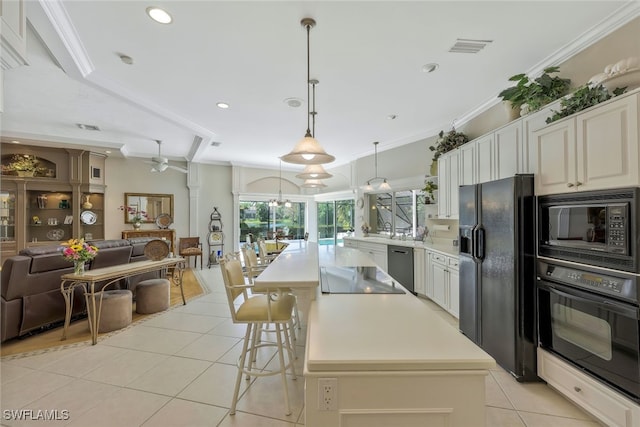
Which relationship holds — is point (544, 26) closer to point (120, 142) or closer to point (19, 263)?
point (19, 263)

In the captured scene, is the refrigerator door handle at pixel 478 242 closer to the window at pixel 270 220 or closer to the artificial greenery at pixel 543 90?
the artificial greenery at pixel 543 90

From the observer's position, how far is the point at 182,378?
246cm

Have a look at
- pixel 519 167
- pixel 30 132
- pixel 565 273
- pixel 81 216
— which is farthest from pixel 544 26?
pixel 81 216

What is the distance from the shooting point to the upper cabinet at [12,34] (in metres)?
1.08

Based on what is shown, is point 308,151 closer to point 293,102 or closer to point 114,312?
point 293,102

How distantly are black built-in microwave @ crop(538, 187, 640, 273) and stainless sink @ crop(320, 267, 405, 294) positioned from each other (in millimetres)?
1261

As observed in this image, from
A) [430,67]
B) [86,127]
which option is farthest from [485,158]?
[86,127]

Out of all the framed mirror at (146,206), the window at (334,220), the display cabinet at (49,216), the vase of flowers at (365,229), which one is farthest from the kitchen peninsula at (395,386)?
the display cabinet at (49,216)

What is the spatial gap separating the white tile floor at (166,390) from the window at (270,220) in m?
5.07

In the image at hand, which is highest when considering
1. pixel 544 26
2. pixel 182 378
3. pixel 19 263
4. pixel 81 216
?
pixel 544 26

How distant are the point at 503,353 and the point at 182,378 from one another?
112 inches

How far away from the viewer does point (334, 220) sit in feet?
27.7

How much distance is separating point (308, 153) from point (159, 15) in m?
1.53

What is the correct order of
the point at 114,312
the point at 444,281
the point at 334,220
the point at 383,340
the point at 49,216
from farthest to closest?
the point at 334,220 → the point at 49,216 → the point at 444,281 → the point at 114,312 → the point at 383,340
